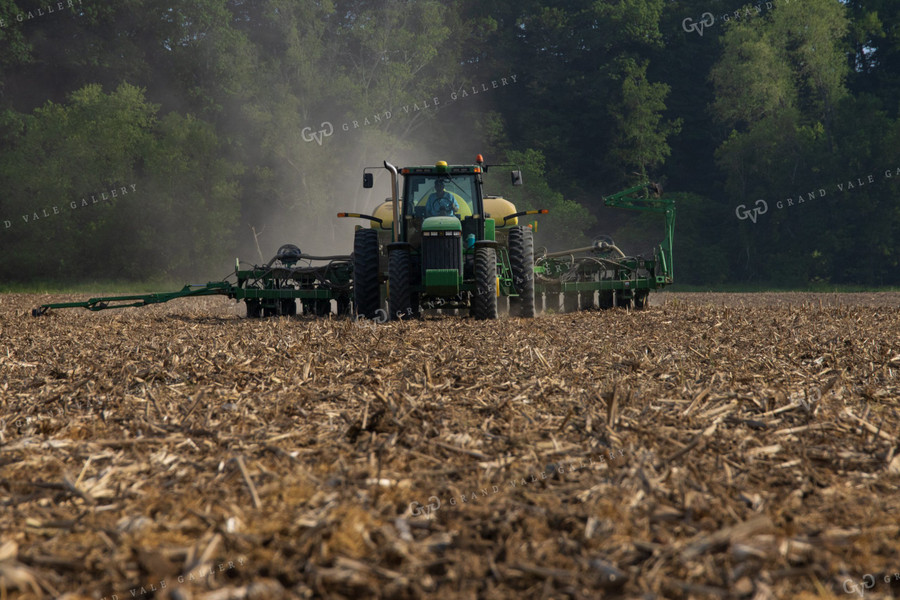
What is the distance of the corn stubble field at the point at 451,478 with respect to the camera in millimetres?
2898

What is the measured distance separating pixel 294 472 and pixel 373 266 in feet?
33.5

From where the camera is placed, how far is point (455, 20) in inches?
1999

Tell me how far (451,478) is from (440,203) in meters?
10.7

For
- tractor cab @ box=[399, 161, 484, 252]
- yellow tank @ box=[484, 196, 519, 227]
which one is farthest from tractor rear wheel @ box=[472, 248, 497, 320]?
yellow tank @ box=[484, 196, 519, 227]

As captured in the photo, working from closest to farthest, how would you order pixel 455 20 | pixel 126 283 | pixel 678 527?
pixel 678 527 < pixel 126 283 < pixel 455 20

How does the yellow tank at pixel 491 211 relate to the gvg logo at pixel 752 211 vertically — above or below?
below

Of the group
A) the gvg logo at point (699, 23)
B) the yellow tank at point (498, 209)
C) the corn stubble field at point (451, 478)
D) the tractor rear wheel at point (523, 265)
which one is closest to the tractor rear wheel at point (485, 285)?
the tractor rear wheel at point (523, 265)

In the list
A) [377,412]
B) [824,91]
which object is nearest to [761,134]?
[824,91]

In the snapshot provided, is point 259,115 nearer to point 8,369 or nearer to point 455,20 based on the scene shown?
point 455,20

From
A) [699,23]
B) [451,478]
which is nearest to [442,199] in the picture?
[451,478]

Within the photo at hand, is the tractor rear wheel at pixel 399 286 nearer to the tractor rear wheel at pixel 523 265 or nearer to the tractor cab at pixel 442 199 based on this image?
the tractor cab at pixel 442 199

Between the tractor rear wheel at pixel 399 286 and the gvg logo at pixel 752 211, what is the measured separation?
105 ft

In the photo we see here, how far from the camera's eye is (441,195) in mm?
14484

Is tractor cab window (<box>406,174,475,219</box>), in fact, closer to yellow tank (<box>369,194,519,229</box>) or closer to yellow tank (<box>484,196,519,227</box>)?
yellow tank (<box>369,194,519,229</box>)
